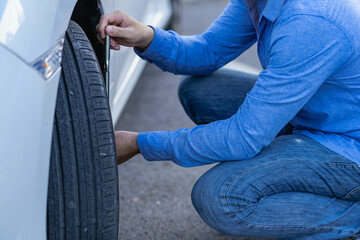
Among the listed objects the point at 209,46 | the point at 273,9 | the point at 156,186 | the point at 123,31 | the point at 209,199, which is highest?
the point at 273,9

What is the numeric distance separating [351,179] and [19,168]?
87 centimetres

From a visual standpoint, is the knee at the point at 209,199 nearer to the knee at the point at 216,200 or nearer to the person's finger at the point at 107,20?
the knee at the point at 216,200

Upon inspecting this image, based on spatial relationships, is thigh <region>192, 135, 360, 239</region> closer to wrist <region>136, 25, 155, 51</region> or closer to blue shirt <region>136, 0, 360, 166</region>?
blue shirt <region>136, 0, 360, 166</region>

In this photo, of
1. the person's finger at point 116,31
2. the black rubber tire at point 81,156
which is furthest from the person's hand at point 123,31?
the black rubber tire at point 81,156

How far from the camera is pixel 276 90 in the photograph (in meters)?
1.31

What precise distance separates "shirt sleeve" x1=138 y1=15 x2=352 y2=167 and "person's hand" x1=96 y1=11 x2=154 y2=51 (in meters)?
0.29

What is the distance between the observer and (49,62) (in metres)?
1.06

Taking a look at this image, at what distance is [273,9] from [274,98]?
0.22m

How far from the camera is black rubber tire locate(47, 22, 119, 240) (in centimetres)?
116

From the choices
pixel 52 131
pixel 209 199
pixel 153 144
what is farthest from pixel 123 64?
pixel 52 131

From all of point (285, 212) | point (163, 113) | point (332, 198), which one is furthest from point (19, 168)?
point (163, 113)

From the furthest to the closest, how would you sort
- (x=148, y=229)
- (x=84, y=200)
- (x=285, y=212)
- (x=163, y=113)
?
(x=163, y=113)
(x=148, y=229)
(x=285, y=212)
(x=84, y=200)

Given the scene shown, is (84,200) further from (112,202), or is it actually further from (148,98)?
(148,98)

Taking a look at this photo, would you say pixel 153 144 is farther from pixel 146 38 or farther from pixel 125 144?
pixel 146 38
